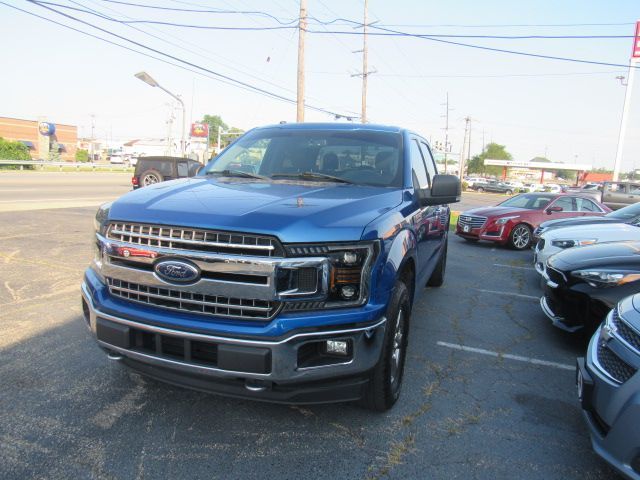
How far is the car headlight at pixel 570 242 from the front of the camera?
6.39 meters

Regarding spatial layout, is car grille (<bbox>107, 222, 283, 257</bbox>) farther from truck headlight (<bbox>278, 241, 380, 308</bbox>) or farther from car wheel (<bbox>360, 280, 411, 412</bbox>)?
car wheel (<bbox>360, 280, 411, 412</bbox>)

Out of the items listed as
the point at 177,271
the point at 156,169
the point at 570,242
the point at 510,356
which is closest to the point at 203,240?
the point at 177,271

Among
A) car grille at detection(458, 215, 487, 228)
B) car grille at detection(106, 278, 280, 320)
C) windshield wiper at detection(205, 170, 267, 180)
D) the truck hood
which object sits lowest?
car grille at detection(458, 215, 487, 228)

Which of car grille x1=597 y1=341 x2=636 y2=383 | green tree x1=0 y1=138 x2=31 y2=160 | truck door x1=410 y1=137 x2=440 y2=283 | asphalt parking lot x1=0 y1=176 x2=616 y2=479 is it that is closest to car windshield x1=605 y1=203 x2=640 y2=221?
asphalt parking lot x1=0 y1=176 x2=616 y2=479

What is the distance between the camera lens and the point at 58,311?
188 inches

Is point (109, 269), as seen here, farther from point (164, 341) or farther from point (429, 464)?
point (429, 464)

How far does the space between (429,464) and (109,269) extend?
212 centimetres

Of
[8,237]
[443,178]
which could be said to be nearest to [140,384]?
[443,178]

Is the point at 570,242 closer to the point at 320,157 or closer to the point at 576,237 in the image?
the point at 576,237

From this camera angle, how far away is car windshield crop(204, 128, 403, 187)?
3.84 m

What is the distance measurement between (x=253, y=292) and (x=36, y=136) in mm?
87967

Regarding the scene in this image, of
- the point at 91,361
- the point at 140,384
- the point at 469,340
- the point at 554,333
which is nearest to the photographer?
the point at 140,384

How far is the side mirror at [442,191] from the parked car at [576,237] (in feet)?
9.86

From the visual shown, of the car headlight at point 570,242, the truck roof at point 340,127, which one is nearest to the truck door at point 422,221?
the truck roof at point 340,127
